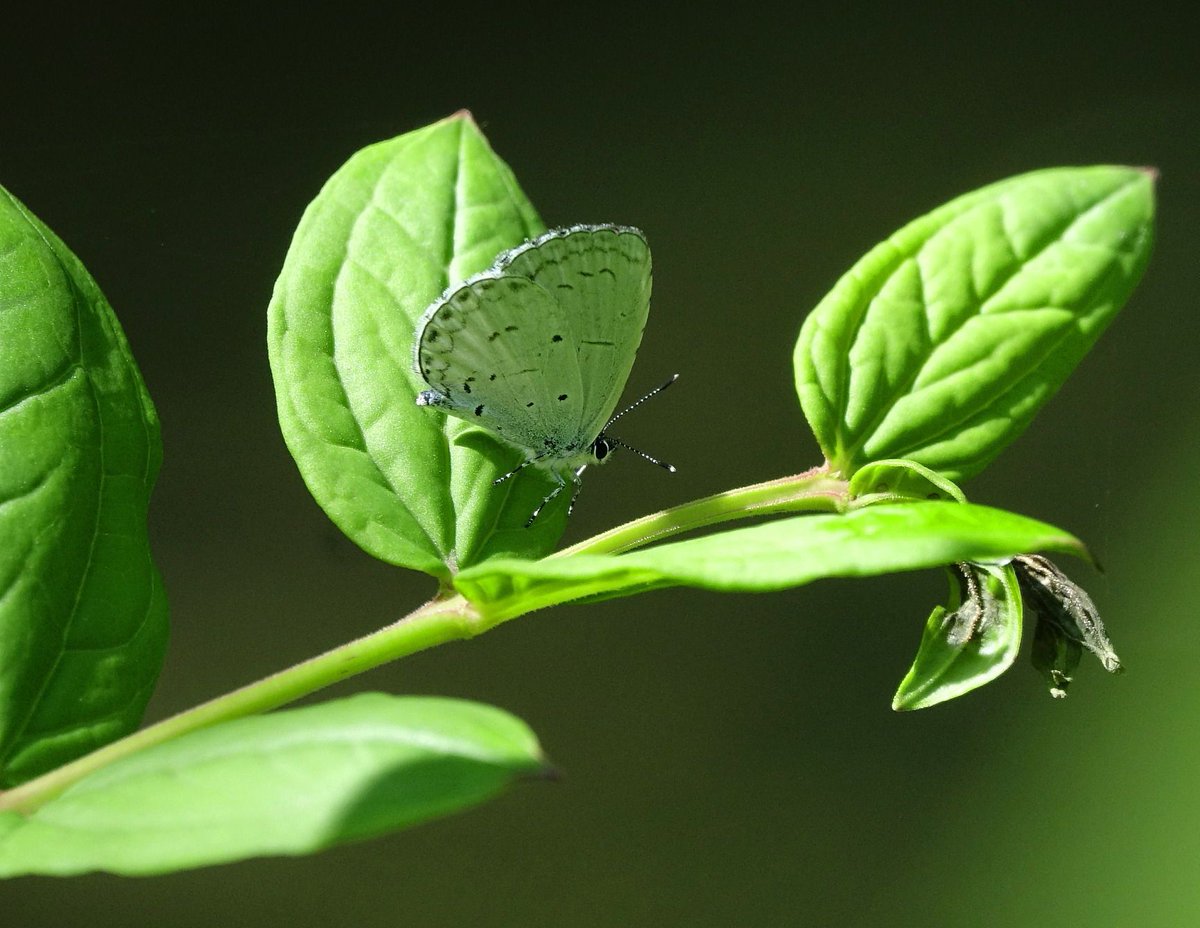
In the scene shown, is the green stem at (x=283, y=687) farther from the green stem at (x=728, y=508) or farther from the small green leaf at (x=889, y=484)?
the small green leaf at (x=889, y=484)

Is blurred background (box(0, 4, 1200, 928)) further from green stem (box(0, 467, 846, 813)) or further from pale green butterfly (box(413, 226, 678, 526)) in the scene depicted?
green stem (box(0, 467, 846, 813))

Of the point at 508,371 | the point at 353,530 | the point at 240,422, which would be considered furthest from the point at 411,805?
the point at 240,422

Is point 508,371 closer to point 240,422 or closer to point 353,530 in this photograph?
point 353,530

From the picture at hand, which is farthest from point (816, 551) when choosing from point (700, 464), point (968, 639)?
point (700, 464)

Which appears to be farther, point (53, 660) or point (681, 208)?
point (681, 208)

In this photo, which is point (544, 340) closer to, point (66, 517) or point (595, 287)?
point (595, 287)

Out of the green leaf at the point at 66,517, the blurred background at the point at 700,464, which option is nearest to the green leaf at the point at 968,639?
the green leaf at the point at 66,517
